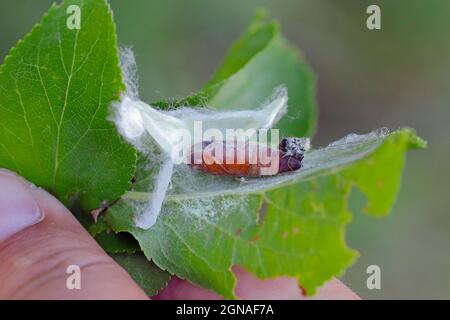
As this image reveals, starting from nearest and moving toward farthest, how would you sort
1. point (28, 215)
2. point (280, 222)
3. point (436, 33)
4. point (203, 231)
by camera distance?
1. point (280, 222)
2. point (203, 231)
3. point (28, 215)
4. point (436, 33)

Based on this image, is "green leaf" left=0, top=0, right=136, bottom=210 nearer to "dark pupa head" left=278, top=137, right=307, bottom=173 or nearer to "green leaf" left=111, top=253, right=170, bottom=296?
"green leaf" left=111, top=253, right=170, bottom=296

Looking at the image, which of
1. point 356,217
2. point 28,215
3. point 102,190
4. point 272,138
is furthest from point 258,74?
point 356,217

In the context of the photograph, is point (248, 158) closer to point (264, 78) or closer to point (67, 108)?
point (67, 108)

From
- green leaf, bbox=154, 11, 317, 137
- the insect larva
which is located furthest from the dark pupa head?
green leaf, bbox=154, 11, 317, 137

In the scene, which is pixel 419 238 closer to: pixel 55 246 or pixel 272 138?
pixel 272 138

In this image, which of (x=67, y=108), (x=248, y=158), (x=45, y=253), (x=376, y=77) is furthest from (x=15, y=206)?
(x=376, y=77)

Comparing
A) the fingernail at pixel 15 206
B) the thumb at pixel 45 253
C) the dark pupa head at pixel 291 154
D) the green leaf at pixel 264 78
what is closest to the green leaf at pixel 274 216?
the dark pupa head at pixel 291 154

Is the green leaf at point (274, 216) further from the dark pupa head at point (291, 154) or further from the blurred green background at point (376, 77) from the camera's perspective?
the blurred green background at point (376, 77)
